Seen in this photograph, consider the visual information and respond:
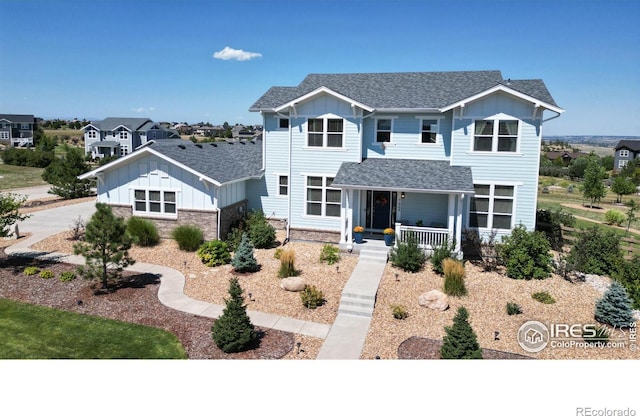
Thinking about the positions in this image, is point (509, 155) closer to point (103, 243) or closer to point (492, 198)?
point (492, 198)

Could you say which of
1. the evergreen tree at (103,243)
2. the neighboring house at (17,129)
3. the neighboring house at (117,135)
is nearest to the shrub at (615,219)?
the evergreen tree at (103,243)

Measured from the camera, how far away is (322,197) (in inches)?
787

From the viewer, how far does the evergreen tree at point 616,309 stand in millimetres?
11828

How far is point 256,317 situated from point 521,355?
6.90 metres

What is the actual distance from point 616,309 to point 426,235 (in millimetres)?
7162

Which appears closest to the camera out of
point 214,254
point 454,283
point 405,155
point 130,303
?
point 130,303

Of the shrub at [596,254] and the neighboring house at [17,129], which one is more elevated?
Result: the neighboring house at [17,129]

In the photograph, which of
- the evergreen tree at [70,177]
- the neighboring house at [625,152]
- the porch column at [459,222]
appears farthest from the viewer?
the neighboring house at [625,152]

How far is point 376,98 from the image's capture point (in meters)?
20.0

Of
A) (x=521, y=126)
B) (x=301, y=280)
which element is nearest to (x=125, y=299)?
(x=301, y=280)

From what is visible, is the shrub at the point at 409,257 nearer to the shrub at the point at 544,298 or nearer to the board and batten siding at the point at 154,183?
the shrub at the point at 544,298

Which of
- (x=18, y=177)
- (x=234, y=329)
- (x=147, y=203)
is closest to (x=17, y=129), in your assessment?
(x=18, y=177)

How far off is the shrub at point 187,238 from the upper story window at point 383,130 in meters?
9.00

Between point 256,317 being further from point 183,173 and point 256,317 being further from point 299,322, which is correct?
point 183,173
